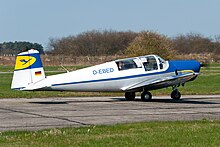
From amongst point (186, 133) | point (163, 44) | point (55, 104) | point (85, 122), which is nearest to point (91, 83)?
point (55, 104)

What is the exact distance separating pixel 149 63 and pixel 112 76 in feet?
6.04

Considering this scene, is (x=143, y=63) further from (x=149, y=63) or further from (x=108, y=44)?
(x=108, y=44)

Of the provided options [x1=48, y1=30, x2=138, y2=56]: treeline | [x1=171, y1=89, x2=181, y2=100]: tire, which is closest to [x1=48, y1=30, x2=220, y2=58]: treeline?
[x1=48, y1=30, x2=138, y2=56]: treeline

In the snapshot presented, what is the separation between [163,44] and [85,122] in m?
45.0

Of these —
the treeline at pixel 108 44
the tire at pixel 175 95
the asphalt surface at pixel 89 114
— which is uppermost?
the treeline at pixel 108 44

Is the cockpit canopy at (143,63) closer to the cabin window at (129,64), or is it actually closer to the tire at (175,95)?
the cabin window at (129,64)

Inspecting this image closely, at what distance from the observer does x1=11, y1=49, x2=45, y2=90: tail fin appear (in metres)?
21.5

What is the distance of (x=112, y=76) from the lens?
2306 cm

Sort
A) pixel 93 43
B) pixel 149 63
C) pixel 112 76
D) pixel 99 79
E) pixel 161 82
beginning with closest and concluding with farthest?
1. pixel 99 79
2. pixel 112 76
3. pixel 161 82
4. pixel 149 63
5. pixel 93 43

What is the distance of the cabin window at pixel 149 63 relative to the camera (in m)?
23.6

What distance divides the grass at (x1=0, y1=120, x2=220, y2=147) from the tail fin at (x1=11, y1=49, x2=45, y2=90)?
9.39 meters

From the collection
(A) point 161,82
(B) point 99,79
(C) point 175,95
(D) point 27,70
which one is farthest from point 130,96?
(D) point 27,70

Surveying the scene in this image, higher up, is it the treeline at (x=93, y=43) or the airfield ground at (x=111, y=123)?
the treeline at (x=93, y=43)

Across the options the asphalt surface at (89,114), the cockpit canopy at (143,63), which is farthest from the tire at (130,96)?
the asphalt surface at (89,114)
